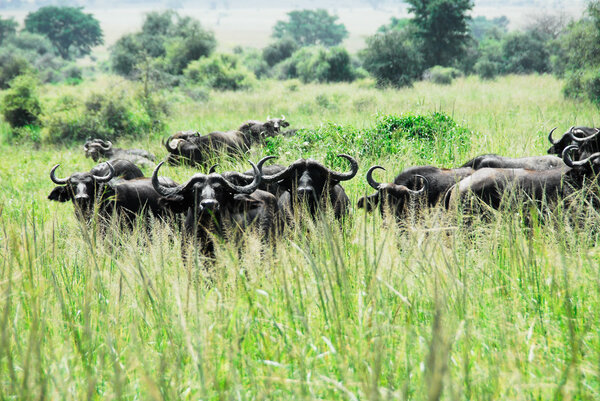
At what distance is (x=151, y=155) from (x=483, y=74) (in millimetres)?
31118

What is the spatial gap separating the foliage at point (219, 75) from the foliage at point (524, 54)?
Answer: 19.8m

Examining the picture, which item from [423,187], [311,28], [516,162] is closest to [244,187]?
[423,187]

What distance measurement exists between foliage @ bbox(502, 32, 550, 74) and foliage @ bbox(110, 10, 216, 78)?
75.9 ft

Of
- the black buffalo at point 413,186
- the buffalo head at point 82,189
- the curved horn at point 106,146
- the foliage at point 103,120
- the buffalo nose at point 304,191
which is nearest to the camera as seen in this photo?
the buffalo nose at point 304,191

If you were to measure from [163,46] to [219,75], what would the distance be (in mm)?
19348

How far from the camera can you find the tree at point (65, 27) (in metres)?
87.6

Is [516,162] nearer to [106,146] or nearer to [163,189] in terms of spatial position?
[163,189]

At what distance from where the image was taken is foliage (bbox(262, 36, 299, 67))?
60.5 metres

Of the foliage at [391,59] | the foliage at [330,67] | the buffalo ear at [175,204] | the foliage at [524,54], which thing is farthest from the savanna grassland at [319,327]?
the foliage at [524,54]

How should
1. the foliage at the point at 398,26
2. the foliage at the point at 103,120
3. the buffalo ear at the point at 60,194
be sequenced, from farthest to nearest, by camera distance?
the foliage at the point at 398,26 < the foliage at the point at 103,120 < the buffalo ear at the point at 60,194

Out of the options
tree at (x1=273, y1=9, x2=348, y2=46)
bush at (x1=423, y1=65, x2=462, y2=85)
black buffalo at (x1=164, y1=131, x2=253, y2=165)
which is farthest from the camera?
tree at (x1=273, y1=9, x2=348, y2=46)

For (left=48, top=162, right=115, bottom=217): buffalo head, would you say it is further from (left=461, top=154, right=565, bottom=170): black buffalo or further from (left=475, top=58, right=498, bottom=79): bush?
(left=475, top=58, right=498, bottom=79): bush

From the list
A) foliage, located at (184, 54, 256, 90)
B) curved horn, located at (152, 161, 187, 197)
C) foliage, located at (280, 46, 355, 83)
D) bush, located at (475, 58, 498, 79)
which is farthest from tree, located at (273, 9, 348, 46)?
curved horn, located at (152, 161, 187, 197)

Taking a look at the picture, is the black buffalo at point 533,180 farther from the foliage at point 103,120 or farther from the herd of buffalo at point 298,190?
the foliage at point 103,120
